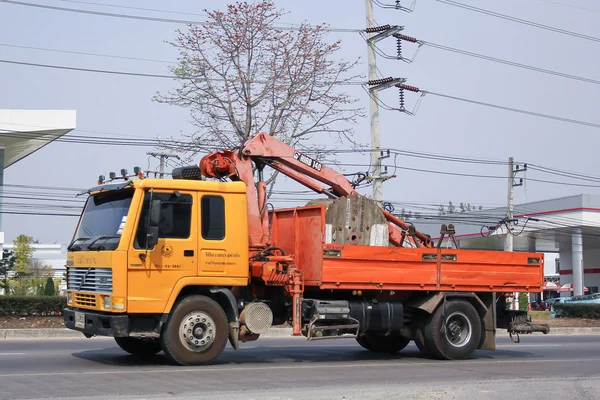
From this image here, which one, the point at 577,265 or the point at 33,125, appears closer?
the point at 33,125

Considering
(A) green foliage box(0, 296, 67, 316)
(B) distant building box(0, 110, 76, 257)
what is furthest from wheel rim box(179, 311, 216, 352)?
(B) distant building box(0, 110, 76, 257)

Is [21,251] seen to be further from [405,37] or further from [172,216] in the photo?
[172,216]

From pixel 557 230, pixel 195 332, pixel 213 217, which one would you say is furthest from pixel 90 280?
pixel 557 230

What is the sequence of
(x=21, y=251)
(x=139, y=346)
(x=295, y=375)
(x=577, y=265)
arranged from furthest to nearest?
(x=21, y=251) → (x=577, y=265) → (x=139, y=346) → (x=295, y=375)

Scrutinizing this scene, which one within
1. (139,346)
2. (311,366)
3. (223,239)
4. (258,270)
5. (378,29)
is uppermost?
(378,29)

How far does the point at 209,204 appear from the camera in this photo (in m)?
12.1

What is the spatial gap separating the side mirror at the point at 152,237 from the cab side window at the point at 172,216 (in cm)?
10

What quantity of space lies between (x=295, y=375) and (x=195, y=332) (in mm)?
1641

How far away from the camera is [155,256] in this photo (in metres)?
11.4

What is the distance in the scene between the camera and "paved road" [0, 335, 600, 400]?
9125mm

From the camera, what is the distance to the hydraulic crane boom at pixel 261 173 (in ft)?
42.8

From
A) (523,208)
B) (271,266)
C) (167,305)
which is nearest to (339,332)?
(271,266)

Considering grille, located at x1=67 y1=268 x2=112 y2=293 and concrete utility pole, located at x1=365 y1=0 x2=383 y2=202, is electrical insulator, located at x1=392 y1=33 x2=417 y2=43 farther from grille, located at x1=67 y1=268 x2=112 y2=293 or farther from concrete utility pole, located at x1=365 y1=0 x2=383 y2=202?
grille, located at x1=67 y1=268 x2=112 y2=293

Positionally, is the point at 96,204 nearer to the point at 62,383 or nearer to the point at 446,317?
the point at 62,383
